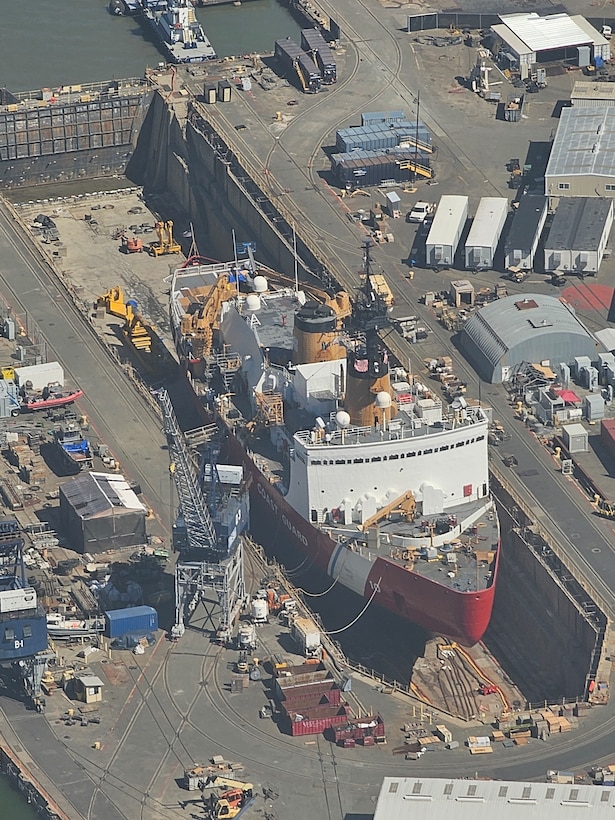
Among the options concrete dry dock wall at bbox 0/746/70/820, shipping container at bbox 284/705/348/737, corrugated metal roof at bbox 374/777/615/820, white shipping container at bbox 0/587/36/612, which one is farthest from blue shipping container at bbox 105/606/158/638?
corrugated metal roof at bbox 374/777/615/820

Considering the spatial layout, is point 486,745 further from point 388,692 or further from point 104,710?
point 104,710

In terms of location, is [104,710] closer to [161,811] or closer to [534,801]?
[161,811]

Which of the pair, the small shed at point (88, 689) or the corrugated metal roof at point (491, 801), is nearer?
the corrugated metal roof at point (491, 801)

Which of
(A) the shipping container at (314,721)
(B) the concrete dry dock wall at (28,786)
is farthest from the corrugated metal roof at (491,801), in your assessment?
(B) the concrete dry dock wall at (28,786)

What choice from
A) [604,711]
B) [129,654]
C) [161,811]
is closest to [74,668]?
[129,654]

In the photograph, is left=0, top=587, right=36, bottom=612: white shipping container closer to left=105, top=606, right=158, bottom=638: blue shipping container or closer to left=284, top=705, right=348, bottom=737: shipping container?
left=105, top=606, right=158, bottom=638: blue shipping container

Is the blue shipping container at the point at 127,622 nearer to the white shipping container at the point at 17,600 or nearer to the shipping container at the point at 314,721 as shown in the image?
the white shipping container at the point at 17,600

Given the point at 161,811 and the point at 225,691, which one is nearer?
the point at 161,811

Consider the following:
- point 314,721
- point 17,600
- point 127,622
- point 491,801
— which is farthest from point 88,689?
point 491,801
